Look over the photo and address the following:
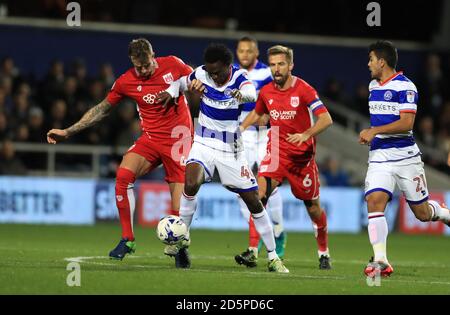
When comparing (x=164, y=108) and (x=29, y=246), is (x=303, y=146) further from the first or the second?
(x=29, y=246)

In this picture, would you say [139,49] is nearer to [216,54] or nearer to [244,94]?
[216,54]

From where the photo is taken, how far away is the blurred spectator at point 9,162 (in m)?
20.4

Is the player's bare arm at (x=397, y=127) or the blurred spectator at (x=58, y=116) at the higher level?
the blurred spectator at (x=58, y=116)

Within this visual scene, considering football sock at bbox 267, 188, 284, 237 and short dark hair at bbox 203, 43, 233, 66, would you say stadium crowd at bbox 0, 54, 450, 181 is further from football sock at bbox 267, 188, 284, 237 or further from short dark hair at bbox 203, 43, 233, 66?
short dark hair at bbox 203, 43, 233, 66

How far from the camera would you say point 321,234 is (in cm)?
1243

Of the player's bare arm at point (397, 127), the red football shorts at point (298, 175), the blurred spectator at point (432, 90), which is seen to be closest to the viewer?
the player's bare arm at point (397, 127)

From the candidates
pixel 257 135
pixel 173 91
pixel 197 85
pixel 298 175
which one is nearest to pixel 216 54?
pixel 197 85

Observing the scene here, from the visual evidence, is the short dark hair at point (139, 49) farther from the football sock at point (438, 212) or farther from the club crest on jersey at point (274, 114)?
the football sock at point (438, 212)

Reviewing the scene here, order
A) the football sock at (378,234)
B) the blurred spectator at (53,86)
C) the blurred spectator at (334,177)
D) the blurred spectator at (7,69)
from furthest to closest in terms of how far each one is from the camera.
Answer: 1. the blurred spectator at (334,177)
2. the blurred spectator at (53,86)
3. the blurred spectator at (7,69)
4. the football sock at (378,234)

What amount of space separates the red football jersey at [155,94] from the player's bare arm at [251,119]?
102cm

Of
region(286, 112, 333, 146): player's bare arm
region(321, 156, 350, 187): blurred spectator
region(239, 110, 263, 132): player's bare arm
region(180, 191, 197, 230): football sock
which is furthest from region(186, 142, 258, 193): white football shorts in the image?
region(321, 156, 350, 187): blurred spectator

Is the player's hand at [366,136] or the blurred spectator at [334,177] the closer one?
the player's hand at [366,136]

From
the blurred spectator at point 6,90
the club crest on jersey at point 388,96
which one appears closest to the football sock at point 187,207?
the club crest on jersey at point 388,96
